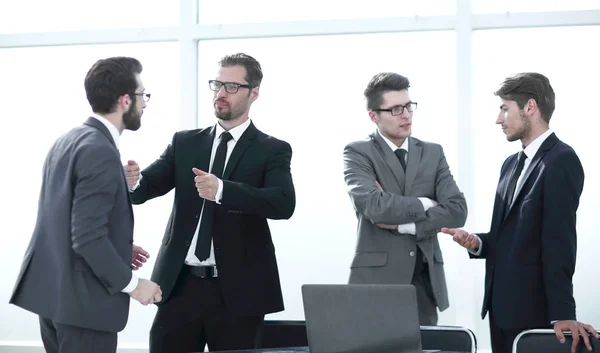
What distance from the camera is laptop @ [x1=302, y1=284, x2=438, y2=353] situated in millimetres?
2393

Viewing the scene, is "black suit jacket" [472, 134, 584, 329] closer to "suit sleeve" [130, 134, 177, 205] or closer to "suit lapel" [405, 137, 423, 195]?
"suit lapel" [405, 137, 423, 195]

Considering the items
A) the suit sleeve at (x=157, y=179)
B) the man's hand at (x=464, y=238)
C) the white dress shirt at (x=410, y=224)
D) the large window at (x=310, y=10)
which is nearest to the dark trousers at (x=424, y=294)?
the white dress shirt at (x=410, y=224)

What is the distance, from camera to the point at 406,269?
351 cm

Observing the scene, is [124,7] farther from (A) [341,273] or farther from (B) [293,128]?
(A) [341,273]

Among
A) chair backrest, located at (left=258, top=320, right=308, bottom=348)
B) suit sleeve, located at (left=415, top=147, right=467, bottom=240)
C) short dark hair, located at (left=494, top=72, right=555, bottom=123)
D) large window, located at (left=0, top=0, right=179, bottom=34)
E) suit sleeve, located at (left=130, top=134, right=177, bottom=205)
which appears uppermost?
large window, located at (left=0, top=0, right=179, bottom=34)

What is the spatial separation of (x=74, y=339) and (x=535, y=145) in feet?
6.44

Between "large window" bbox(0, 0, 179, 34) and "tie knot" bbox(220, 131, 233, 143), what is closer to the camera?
"tie knot" bbox(220, 131, 233, 143)

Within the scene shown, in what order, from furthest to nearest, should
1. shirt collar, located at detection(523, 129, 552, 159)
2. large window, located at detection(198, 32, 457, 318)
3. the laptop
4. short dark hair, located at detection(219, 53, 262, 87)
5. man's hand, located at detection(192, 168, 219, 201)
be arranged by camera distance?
large window, located at detection(198, 32, 457, 318)
short dark hair, located at detection(219, 53, 262, 87)
shirt collar, located at detection(523, 129, 552, 159)
man's hand, located at detection(192, 168, 219, 201)
the laptop

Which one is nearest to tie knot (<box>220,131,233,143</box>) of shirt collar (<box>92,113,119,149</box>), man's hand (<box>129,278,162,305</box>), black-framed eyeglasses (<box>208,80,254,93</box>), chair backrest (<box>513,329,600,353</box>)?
black-framed eyeglasses (<box>208,80,254,93</box>)

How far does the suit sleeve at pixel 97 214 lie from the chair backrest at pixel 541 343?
1.33 m

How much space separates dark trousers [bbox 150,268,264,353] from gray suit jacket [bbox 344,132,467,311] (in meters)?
0.64

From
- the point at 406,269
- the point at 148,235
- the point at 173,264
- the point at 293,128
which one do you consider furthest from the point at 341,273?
the point at 173,264

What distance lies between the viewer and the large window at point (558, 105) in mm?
4941

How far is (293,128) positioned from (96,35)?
5.01ft
